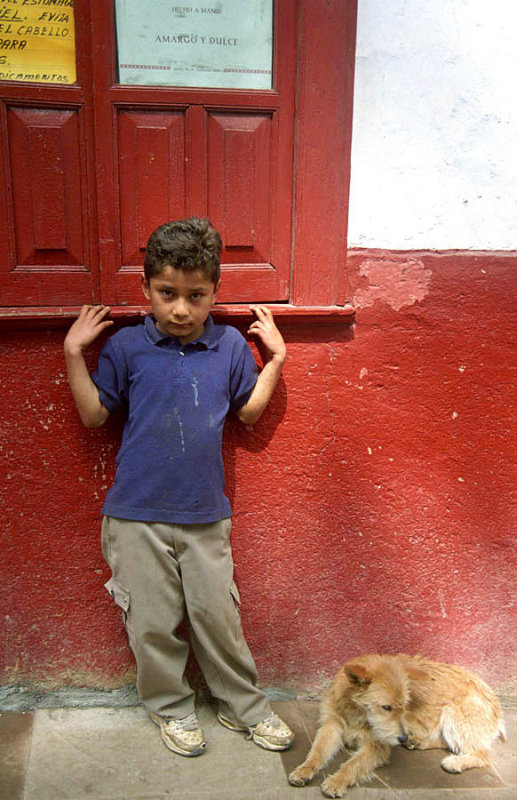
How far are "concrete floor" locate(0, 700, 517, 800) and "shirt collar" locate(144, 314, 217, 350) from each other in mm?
1587

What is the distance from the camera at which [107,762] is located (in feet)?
8.63

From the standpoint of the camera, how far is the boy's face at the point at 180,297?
2.45 meters

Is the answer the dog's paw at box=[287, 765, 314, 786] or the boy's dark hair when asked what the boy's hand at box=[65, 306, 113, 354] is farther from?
the dog's paw at box=[287, 765, 314, 786]

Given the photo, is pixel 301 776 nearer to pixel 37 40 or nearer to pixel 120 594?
pixel 120 594

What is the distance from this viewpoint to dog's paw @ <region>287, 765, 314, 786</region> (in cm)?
253

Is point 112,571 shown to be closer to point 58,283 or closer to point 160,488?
point 160,488

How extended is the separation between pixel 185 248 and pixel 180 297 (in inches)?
7.0

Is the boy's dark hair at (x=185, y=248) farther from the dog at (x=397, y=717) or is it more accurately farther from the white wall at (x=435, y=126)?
the dog at (x=397, y=717)

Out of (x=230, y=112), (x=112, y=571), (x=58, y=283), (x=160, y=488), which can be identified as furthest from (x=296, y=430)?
(x=230, y=112)

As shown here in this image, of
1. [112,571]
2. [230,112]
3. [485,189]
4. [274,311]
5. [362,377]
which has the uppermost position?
[230,112]

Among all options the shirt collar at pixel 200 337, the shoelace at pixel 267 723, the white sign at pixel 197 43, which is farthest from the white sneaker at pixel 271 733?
the white sign at pixel 197 43

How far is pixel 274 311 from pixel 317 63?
99 cm

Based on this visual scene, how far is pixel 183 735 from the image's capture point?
2697 millimetres

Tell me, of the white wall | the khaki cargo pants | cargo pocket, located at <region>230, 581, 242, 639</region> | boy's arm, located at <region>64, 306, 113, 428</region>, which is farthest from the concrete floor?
the white wall
